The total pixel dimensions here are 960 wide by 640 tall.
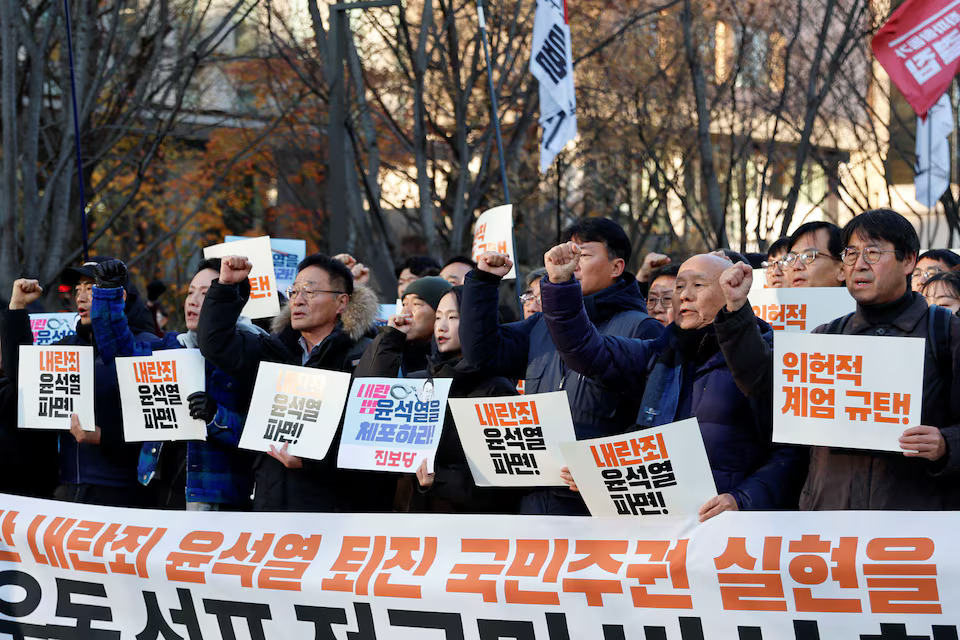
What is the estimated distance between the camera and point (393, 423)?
202 inches

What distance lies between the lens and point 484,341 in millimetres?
5000

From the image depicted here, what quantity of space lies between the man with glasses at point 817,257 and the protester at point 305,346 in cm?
203

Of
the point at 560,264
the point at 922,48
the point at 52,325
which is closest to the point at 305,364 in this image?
the point at 560,264

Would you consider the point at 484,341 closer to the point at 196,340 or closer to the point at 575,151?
the point at 196,340

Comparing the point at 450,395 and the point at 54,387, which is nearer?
the point at 450,395

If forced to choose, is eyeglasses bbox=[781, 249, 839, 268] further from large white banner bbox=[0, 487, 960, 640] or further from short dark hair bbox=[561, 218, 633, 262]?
large white banner bbox=[0, 487, 960, 640]

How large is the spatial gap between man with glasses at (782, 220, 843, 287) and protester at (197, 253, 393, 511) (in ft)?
6.65

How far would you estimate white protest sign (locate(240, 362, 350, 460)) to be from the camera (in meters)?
5.23

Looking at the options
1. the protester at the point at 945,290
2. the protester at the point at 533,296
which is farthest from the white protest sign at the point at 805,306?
the protester at the point at 533,296

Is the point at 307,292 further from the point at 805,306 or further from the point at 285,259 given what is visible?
the point at 285,259

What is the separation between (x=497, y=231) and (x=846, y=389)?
3.54 m

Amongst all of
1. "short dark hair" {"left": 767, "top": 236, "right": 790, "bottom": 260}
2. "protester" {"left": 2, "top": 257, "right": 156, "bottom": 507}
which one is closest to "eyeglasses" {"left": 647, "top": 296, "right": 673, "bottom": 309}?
"short dark hair" {"left": 767, "top": 236, "right": 790, "bottom": 260}

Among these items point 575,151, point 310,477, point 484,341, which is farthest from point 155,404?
point 575,151

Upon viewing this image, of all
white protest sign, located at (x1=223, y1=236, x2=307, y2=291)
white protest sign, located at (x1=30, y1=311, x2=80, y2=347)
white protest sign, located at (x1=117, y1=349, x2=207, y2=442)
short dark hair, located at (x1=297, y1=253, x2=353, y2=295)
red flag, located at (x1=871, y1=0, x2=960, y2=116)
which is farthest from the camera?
red flag, located at (x1=871, y1=0, x2=960, y2=116)
